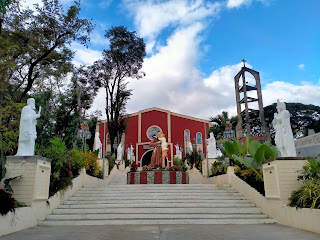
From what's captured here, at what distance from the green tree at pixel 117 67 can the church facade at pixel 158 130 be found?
10831 mm

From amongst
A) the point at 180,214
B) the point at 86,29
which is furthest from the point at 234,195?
the point at 86,29

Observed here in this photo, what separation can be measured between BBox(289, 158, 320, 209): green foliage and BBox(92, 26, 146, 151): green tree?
53.8 feet

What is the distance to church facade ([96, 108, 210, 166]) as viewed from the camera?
32.8m

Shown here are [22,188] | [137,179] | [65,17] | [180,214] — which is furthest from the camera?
[137,179]

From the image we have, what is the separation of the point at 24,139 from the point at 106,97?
49.0ft

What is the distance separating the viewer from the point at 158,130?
33.7 metres

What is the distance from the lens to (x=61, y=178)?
8352 mm

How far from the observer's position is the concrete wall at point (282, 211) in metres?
5.20

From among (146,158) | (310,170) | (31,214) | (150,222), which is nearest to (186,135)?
(146,158)

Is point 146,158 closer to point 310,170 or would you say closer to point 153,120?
point 153,120

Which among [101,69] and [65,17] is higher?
[101,69]

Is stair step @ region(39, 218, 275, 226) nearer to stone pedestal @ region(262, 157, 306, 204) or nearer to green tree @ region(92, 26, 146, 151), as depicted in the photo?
stone pedestal @ region(262, 157, 306, 204)

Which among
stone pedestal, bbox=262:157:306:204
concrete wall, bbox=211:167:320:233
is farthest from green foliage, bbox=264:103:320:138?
stone pedestal, bbox=262:157:306:204

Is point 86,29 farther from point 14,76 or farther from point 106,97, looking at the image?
point 106,97
